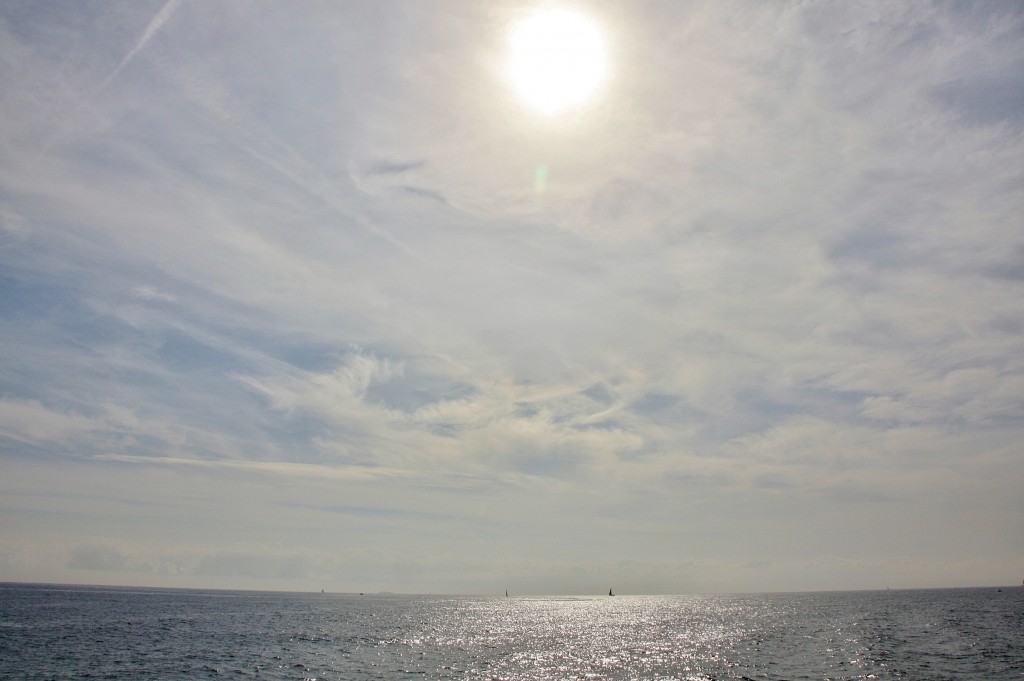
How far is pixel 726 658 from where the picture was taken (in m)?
80.1

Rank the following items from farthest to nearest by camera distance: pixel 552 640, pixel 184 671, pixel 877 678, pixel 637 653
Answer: pixel 552 640, pixel 637 653, pixel 184 671, pixel 877 678

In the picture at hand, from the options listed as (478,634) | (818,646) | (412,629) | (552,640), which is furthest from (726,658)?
(412,629)

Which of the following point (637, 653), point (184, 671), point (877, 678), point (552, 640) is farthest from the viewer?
point (552, 640)

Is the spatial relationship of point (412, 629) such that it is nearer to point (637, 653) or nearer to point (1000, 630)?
point (637, 653)

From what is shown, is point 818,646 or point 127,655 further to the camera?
point 818,646

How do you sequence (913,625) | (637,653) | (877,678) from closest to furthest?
(877,678) → (637,653) → (913,625)

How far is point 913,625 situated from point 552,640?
246 ft

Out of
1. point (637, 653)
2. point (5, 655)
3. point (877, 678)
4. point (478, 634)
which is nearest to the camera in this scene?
point (877, 678)

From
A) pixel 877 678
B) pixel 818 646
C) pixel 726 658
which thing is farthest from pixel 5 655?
pixel 818 646

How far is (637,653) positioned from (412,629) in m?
57.2

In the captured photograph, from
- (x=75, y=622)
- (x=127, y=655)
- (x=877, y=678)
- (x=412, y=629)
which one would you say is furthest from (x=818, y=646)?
(x=75, y=622)

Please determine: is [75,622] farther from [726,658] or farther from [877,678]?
[877,678]

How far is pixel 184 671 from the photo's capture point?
68.6 m

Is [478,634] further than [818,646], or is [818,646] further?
[478,634]
